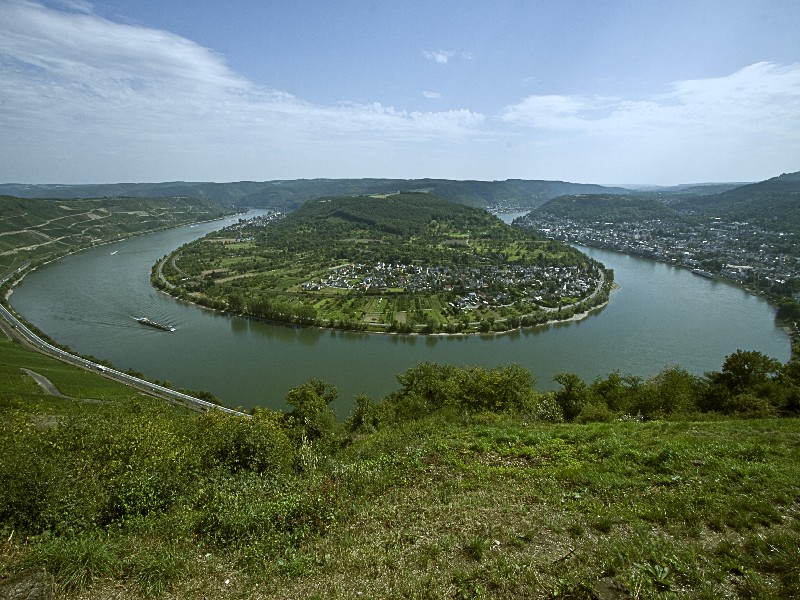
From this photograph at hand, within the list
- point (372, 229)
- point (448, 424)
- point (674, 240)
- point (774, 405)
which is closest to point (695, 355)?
point (774, 405)

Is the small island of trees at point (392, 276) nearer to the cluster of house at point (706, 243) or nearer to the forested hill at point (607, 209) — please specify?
the cluster of house at point (706, 243)

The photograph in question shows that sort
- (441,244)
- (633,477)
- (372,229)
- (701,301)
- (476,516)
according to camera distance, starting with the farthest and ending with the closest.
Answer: (372,229), (441,244), (701,301), (633,477), (476,516)

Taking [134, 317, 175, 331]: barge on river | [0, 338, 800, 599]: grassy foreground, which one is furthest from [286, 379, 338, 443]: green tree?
[134, 317, 175, 331]: barge on river

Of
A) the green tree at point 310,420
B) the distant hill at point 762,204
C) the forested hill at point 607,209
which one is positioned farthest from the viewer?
the forested hill at point 607,209

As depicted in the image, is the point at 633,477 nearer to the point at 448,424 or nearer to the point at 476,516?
the point at 476,516

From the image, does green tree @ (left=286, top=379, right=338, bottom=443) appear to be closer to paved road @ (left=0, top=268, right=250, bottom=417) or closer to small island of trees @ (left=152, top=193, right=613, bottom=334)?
paved road @ (left=0, top=268, right=250, bottom=417)

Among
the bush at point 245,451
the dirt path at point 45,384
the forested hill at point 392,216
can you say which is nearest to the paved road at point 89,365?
the dirt path at point 45,384
